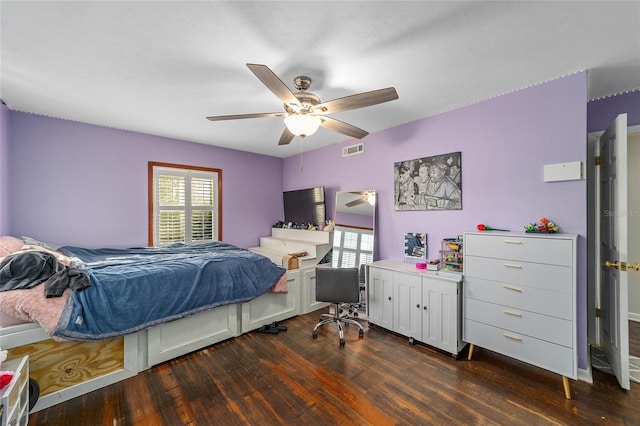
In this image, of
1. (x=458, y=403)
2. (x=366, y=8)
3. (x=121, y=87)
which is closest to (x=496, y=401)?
(x=458, y=403)

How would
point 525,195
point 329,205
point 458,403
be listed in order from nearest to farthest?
point 458,403, point 525,195, point 329,205

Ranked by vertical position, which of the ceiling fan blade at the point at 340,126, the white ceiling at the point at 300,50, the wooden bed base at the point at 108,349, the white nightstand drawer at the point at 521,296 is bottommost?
the wooden bed base at the point at 108,349

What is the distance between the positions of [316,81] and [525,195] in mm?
2200

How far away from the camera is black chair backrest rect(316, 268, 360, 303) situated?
117 inches

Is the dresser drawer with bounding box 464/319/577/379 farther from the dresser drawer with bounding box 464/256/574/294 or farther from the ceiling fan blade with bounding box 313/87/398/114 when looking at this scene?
the ceiling fan blade with bounding box 313/87/398/114

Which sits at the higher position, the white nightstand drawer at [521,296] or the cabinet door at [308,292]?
the white nightstand drawer at [521,296]

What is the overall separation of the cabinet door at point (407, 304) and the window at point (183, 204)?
3029 mm

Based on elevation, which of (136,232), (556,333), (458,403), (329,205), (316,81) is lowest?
(458,403)

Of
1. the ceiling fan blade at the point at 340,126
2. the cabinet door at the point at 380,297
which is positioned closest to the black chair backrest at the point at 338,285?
the cabinet door at the point at 380,297

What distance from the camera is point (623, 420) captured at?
1.74 meters

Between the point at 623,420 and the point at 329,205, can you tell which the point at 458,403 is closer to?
the point at 623,420

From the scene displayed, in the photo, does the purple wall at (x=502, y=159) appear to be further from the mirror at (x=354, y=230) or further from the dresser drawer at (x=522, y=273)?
the dresser drawer at (x=522, y=273)

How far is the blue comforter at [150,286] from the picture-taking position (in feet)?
6.61

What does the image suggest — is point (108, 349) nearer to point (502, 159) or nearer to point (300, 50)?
point (300, 50)
